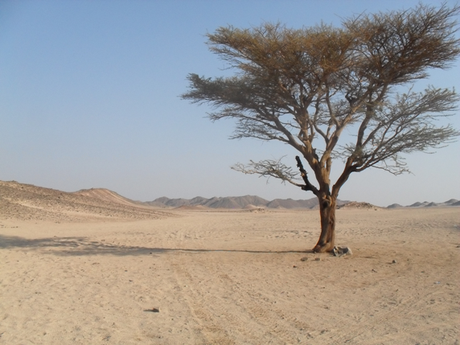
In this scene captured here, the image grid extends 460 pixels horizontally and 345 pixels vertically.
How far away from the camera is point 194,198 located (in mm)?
110750

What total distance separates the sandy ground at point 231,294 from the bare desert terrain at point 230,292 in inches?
0.9

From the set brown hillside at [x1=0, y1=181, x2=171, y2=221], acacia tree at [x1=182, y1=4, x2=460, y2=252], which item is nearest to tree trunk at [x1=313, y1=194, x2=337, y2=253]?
acacia tree at [x1=182, y1=4, x2=460, y2=252]

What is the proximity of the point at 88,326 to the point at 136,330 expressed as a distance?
771 mm

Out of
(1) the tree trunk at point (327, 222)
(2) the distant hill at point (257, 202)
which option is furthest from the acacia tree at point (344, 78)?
(2) the distant hill at point (257, 202)

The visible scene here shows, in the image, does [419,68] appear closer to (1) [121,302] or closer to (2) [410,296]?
(2) [410,296]

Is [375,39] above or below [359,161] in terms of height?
above

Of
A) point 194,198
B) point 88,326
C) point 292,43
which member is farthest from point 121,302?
point 194,198

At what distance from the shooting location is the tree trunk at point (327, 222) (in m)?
12.7

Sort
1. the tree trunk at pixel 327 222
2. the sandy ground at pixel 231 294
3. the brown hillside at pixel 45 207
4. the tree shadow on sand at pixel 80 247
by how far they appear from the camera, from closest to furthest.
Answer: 1. the sandy ground at pixel 231 294
2. the tree trunk at pixel 327 222
3. the tree shadow on sand at pixel 80 247
4. the brown hillside at pixel 45 207

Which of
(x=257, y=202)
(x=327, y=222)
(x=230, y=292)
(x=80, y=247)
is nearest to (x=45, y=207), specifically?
(x=80, y=247)

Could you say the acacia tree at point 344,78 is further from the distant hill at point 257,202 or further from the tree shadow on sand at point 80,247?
the distant hill at point 257,202

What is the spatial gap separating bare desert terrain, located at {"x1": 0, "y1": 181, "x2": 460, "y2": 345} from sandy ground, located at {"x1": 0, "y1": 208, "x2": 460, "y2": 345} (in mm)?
23

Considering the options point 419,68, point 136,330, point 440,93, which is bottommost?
point 136,330

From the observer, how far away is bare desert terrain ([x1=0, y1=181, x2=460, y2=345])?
20.1 ft
